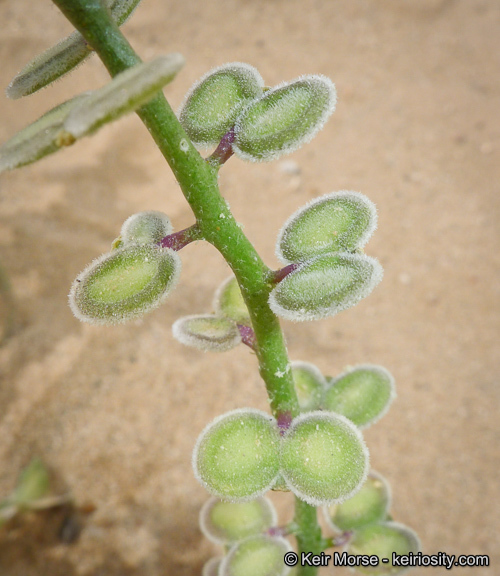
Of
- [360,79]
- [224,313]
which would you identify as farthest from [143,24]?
[224,313]

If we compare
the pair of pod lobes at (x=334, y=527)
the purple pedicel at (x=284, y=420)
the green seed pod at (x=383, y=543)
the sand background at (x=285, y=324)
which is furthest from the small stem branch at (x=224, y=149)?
the sand background at (x=285, y=324)

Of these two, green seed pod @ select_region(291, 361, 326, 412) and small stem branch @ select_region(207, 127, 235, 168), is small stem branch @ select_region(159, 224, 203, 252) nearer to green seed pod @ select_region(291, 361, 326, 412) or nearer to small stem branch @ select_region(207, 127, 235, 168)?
small stem branch @ select_region(207, 127, 235, 168)

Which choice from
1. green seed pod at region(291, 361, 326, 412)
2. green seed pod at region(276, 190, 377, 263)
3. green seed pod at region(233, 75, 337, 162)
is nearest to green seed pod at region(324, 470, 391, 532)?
green seed pod at region(291, 361, 326, 412)

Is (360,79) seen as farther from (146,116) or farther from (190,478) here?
(146,116)

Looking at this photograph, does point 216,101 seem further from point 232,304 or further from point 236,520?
point 236,520

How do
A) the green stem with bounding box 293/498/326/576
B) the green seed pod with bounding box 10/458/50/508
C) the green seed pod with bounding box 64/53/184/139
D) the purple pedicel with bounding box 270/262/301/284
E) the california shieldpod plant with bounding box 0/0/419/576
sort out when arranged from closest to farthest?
Result: the green seed pod with bounding box 64/53/184/139 < the california shieldpod plant with bounding box 0/0/419/576 < the purple pedicel with bounding box 270/262/301/284 < the green stem with bounding box 293/498/326/576 < the green seed pod with bounding box 10/458/50/508

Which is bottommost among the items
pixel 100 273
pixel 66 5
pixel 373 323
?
pixel 373 323

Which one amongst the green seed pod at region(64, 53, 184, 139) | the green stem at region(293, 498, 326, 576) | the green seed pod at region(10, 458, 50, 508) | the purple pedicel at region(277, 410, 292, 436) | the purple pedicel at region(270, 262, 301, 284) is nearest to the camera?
the green seed pod at region(64, 53, 184, 139)
